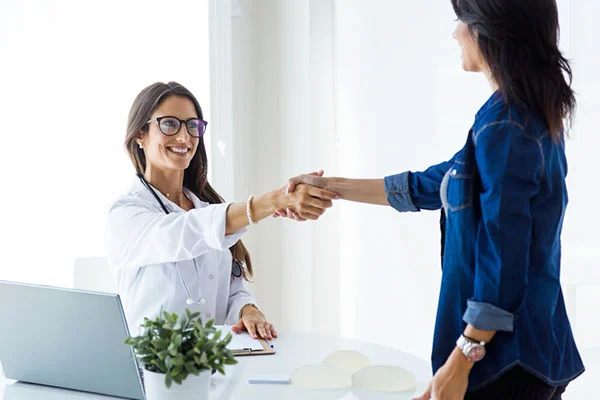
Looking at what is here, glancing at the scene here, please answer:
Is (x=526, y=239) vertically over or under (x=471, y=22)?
under

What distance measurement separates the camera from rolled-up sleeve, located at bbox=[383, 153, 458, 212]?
1.77 meters

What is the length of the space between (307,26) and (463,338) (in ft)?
8.94

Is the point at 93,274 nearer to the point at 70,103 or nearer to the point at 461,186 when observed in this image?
the point at 70,103

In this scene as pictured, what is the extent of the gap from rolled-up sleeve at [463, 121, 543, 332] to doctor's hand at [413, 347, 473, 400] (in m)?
0.07

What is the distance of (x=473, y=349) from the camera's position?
3.78 feet

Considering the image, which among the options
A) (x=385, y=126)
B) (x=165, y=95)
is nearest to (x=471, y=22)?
(x=165, y=95)

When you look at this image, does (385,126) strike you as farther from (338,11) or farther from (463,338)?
(463,338)

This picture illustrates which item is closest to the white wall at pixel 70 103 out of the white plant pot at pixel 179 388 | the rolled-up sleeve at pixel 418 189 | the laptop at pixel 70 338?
the laptop at pixel 70 338

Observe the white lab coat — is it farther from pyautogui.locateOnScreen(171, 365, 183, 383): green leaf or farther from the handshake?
pyautogui.locateOnScreen(171, 365, 183, 383): green leaf

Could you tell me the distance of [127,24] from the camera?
9.85 feet

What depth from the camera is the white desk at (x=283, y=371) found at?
139 cm

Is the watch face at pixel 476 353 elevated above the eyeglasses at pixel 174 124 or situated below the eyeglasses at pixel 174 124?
below

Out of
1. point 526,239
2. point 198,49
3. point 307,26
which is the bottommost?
point 526,239

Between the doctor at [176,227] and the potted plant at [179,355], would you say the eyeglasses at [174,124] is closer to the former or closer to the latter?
the doctor at [176,227]
